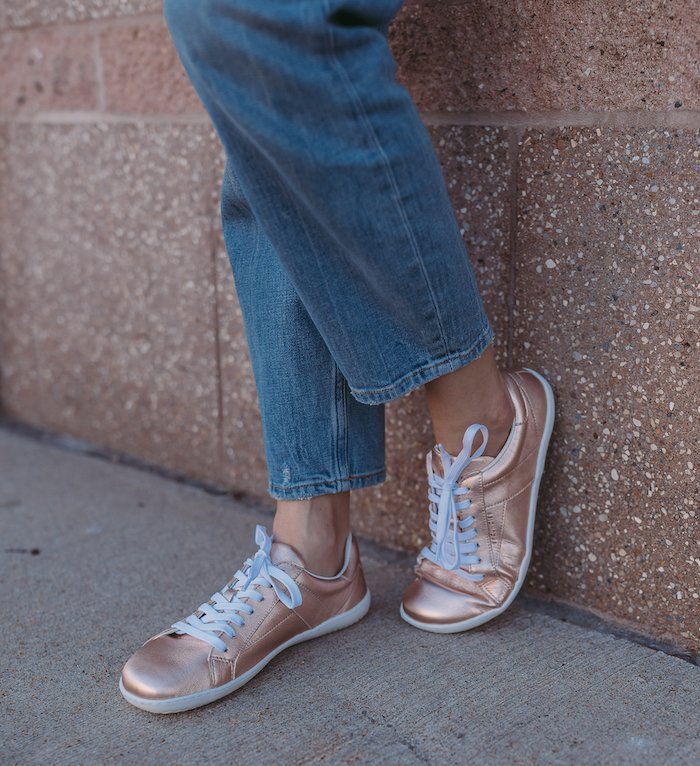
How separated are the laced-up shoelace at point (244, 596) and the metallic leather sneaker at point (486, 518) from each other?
19cm

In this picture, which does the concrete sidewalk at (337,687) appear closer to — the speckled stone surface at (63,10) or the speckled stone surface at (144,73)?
the speckled stone surface at (144,73)

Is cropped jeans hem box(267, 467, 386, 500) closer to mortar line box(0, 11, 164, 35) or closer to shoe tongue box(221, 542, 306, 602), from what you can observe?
shoe tongue box(221, 542, 306, 602)

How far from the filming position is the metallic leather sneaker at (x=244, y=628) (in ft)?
3.60

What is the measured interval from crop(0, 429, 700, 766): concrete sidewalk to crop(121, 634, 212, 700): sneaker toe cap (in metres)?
0.03

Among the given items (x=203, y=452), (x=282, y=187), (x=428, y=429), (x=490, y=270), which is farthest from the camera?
(x=203, y=452)

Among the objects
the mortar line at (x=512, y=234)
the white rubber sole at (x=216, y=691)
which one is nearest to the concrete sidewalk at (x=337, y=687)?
the white rubber sole at (x=216, y=691)

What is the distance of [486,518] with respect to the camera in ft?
4.04

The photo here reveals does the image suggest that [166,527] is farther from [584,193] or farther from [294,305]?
[584,193]

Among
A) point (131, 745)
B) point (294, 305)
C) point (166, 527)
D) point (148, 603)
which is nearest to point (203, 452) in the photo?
point (166, 527)

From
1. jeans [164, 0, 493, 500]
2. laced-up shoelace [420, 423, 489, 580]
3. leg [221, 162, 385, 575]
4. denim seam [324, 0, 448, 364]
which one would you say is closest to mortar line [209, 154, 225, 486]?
leg [221, 162, 385, 575]

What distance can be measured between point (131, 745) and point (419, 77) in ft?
3.22

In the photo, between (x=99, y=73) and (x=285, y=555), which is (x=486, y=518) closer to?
(x=285, y=555)

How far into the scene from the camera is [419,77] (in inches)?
53.1

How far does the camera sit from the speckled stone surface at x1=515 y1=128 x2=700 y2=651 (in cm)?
113
